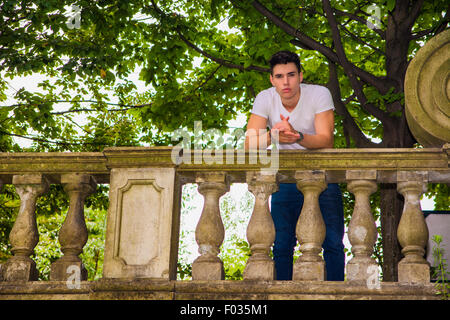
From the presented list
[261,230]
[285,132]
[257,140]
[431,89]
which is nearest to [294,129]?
[285,132]

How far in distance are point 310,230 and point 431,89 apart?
1.38 meters

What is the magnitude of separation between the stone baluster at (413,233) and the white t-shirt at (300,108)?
0.84 metres

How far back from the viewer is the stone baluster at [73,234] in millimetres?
4871

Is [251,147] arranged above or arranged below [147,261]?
above

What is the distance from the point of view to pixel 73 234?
495 cm

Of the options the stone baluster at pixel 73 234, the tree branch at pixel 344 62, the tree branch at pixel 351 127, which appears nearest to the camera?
the stone baluster at pixel 73 234

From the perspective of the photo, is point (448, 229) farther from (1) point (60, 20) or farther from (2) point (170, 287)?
(1) point (60, 20)

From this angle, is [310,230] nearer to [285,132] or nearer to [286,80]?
[285,132]

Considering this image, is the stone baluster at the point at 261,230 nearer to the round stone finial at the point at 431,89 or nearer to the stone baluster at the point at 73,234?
the round stone finial at the point at 431,89

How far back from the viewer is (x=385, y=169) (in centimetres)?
484

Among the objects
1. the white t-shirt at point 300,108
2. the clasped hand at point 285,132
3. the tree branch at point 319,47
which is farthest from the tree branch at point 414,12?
the clasped hand at point 285,132
